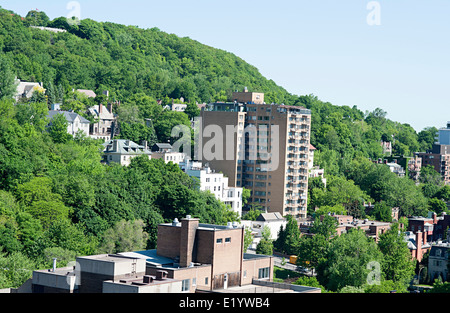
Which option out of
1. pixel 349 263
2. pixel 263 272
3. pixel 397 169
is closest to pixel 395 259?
pixel 349 263

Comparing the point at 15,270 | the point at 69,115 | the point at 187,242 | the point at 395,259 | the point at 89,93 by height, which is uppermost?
the point at 89,93

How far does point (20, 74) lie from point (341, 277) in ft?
179

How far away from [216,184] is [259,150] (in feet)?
28.6

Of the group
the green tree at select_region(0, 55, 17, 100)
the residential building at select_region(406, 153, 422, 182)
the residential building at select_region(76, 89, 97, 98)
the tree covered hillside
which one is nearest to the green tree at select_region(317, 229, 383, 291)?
the green tree at select_region(0, 55, 17, 100)

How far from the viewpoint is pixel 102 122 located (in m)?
71.6

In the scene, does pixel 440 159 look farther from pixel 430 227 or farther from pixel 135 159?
pixel 135 159

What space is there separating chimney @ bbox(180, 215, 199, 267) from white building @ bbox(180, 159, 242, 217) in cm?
2953

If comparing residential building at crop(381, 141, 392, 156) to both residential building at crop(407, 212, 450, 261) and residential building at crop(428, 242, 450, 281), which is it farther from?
residential building at crop(428, 242, 450, 281)

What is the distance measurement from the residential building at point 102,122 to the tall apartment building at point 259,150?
33.6 feet

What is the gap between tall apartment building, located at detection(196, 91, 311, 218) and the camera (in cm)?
6438

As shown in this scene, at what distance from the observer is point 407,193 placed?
75375 millimetres

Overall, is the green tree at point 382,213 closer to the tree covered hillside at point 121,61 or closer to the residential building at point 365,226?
the residential building at point 365,226

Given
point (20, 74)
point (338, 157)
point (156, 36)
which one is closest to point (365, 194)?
point (338, 157)

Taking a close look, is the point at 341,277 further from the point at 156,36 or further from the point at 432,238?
the point at 156,36
